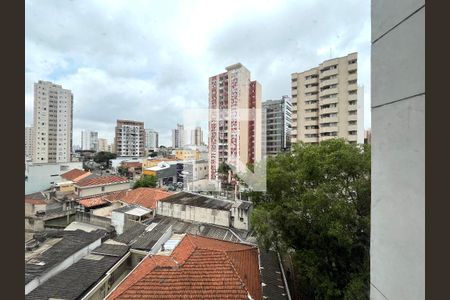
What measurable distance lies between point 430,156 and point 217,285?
2.95 m

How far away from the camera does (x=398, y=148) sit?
88cm

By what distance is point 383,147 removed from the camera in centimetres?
98

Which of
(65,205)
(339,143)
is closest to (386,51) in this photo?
(339,143)

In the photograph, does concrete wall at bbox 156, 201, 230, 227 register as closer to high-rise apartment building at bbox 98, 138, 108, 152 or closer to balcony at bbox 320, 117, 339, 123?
balcony at bbox 320, 117, 339, 123

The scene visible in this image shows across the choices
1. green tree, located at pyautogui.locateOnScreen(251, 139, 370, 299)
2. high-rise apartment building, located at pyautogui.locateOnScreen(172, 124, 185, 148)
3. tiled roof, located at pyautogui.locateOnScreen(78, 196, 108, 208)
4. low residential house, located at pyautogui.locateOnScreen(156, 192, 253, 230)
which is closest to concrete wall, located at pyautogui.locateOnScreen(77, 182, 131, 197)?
tiled roof, located at pyautogui.locateOnScreen(78, 196, 108, 208)

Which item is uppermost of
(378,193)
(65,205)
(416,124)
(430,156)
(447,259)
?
(416,124)

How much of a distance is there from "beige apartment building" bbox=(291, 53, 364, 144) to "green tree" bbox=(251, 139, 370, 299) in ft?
28.1

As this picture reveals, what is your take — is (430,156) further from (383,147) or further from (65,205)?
(65,205)

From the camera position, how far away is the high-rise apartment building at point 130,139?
23.0 metres

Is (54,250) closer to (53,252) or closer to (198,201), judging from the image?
(53,252)

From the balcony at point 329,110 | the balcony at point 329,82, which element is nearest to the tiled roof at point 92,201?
the balcony at point 329,110

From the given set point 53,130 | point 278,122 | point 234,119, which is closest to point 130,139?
point 53,130

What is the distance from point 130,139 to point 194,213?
19.6m

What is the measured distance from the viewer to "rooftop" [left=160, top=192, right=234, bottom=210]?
718 cm
